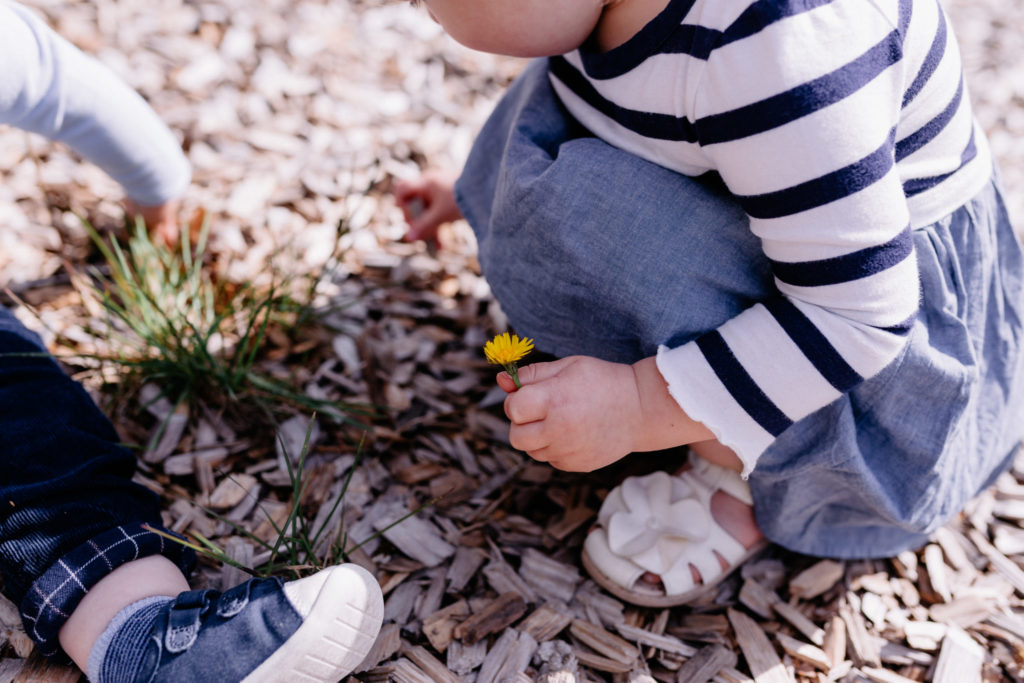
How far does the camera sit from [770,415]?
1.05m

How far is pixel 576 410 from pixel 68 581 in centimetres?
72

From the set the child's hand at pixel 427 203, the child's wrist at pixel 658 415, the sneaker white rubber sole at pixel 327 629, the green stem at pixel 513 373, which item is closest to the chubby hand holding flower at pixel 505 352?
the green stem at pixel 513 373

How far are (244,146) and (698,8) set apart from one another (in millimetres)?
1407

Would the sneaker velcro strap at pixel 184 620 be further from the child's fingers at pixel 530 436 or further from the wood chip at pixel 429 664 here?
the child's fingers at pixel 530 436

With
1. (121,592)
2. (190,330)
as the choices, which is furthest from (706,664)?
(190,330)

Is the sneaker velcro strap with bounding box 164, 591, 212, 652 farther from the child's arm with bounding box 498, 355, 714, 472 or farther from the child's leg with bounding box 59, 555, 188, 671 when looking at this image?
the child's arm with bounding box 498, 355, 714, 472

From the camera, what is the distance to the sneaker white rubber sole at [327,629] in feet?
3.22

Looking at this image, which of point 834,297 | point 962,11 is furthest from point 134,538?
point 962,11

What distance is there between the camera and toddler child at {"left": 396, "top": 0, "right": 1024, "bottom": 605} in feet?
2.99

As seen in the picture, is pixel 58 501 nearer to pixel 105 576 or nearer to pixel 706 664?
pixel 105 576

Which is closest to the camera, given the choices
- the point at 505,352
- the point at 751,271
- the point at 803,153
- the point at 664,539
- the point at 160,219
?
the point at 803,153

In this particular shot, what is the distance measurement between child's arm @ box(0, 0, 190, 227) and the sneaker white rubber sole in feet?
3.02

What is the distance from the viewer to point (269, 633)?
1.00 metres

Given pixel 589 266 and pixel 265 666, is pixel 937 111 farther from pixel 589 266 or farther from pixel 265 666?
pixel 265 666
